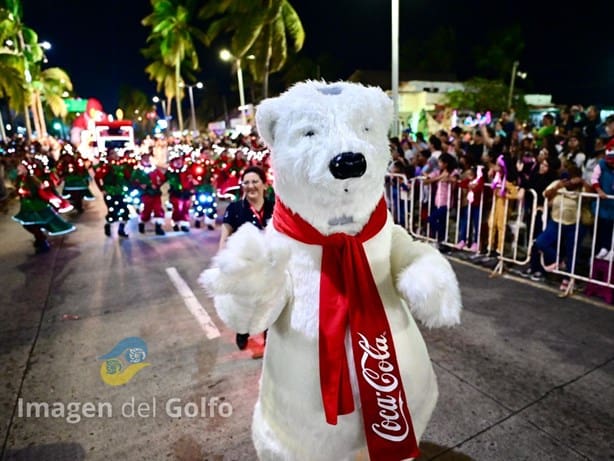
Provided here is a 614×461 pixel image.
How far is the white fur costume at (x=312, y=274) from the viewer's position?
1784 mm

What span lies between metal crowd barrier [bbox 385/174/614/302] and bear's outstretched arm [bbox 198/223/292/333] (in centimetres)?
426

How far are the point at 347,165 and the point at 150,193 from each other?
8.12m

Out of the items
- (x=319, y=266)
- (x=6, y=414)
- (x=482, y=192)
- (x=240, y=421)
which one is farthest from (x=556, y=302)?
(x=6, y=414)

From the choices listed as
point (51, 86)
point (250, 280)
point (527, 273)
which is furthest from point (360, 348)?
point (51, 86)

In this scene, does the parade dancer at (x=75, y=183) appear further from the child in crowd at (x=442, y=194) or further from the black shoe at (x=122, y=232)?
the child in crowd at (x=442, y=194)

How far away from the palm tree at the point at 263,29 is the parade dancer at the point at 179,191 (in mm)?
9810

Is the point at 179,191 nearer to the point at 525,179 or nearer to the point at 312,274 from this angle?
the point at 525,179

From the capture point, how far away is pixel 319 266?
1.93 metres

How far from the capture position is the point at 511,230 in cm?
680

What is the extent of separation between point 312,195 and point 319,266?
33cm

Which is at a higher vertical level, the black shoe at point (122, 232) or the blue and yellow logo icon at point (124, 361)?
the black shoe at point (122, 232)

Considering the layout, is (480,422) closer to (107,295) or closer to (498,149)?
(107,295)

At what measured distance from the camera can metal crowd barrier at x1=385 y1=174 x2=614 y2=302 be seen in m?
4.91

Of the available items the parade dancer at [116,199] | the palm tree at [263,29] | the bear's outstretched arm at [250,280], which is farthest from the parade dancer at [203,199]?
the palm tree at [263,29]
